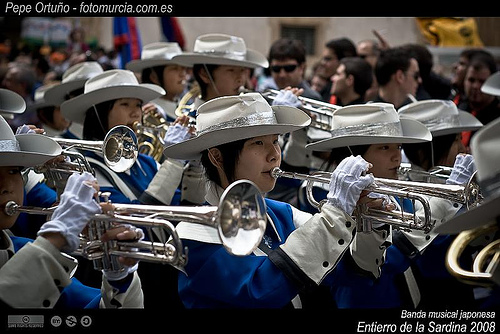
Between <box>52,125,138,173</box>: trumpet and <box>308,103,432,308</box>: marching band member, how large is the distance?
113 cm

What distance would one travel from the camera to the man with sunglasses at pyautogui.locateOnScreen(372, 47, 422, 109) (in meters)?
6.69

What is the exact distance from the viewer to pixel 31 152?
3.40m

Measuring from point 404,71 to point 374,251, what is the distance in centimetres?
335

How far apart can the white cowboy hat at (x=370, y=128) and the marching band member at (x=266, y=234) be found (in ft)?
2.05

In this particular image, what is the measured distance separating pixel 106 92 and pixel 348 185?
8.46ft

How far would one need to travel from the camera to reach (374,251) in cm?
369

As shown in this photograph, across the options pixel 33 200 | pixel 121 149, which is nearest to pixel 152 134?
pixel 121 149

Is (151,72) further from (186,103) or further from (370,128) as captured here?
(370,128)

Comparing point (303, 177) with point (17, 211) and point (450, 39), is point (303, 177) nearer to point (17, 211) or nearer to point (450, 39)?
point (17, 211)

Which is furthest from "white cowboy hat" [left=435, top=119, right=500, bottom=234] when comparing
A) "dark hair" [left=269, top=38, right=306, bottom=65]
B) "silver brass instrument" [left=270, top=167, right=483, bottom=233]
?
"dark hair" [left=269, top=38, right=306, bottom=65]

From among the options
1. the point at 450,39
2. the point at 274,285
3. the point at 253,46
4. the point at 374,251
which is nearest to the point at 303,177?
the point at 374,251

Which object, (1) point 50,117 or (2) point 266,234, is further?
(1) point 50,117

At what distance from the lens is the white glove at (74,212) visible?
2783 millimetres
